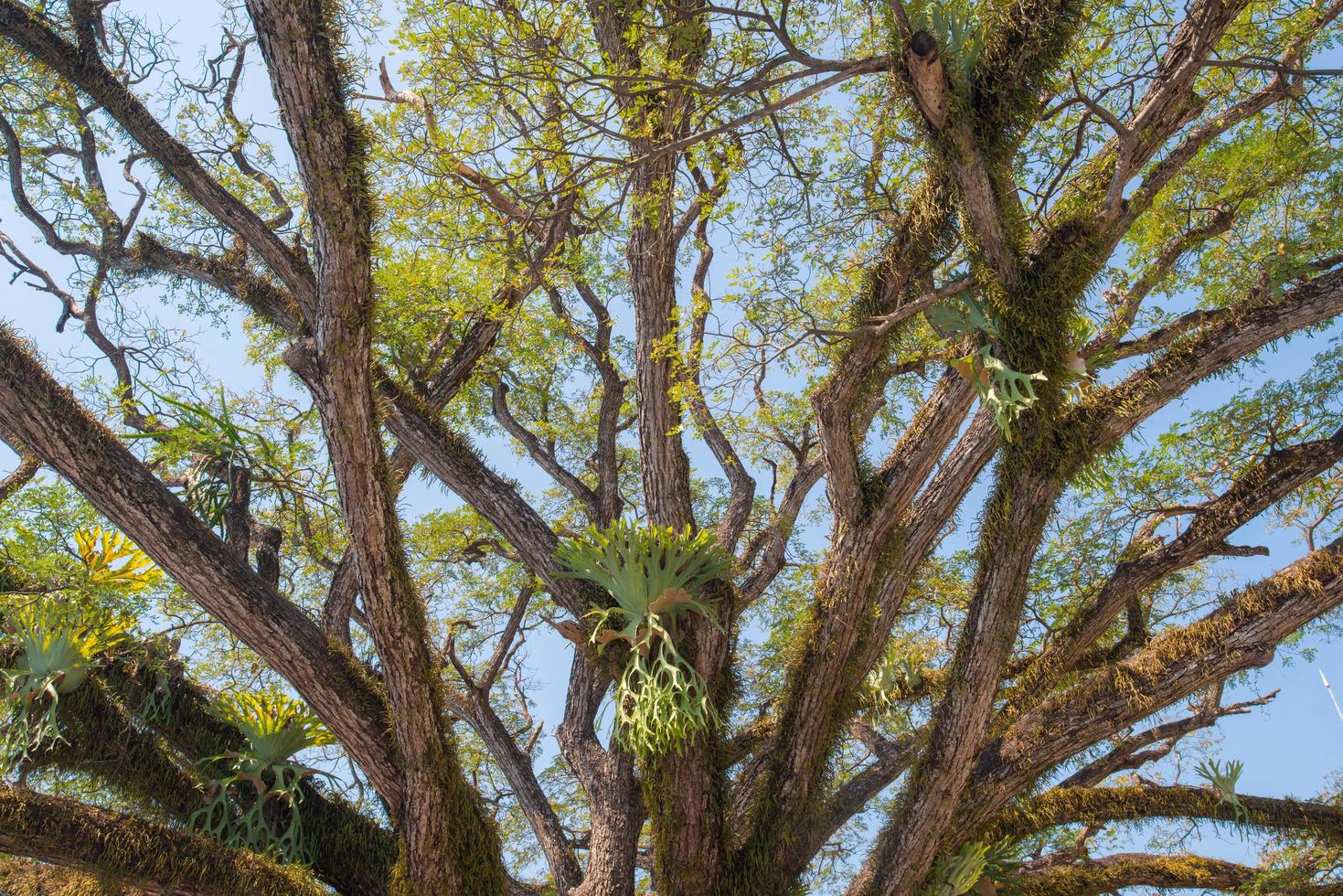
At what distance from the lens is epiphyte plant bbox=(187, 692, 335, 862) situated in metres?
4.61

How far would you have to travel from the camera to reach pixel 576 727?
6.57 m

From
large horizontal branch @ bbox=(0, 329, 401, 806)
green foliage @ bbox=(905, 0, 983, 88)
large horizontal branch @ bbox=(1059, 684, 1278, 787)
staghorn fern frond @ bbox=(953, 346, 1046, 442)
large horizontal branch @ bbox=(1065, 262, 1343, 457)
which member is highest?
green foliage @ bbox=(905, 0, 983, 88)

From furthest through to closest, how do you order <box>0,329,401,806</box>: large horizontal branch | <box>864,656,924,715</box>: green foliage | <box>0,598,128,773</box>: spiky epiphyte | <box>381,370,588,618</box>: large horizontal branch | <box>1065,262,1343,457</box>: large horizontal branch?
<box>864,656,924,715</box>: green foliage → <box>381,370,588,618</box>: large horizontal branch → <box>1065,262,1343,457</box>: large horizontal branch → <box>0,598,128,773</box>: spiky epiphyte → <box>0,329,401,806</box>: large horizontal branch

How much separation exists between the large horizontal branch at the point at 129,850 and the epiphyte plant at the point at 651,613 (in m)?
1.68

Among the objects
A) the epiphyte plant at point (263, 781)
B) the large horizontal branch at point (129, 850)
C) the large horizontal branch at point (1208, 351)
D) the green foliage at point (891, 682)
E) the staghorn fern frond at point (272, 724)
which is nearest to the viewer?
the large horizontal branch at point (129, 850)

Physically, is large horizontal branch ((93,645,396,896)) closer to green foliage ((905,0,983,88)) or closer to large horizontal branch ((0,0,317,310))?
large horizontal branch ((0,0,317,310))

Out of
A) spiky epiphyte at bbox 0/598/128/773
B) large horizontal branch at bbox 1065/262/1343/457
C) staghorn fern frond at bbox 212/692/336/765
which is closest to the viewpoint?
spiky epiphyte at bbox 0/598/128/773

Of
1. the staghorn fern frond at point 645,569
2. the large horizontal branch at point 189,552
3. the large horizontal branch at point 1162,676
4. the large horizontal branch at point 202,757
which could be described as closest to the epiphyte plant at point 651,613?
the staghorn fern frond at point 645,569

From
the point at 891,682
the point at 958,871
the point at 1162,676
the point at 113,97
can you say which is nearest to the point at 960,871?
the point at 958,871

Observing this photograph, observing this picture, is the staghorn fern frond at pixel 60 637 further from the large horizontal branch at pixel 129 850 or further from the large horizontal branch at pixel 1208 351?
the large horizontal branch at pixel 1208 351

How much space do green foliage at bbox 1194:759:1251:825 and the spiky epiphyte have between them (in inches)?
232

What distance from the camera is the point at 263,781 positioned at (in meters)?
4.79

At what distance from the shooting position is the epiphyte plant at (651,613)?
14.5 ft

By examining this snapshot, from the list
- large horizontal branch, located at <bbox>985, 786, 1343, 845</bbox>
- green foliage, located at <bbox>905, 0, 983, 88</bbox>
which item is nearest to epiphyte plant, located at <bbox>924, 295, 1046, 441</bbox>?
green foliage, located at <bbox>905, 0, 983, 88</bbox>
